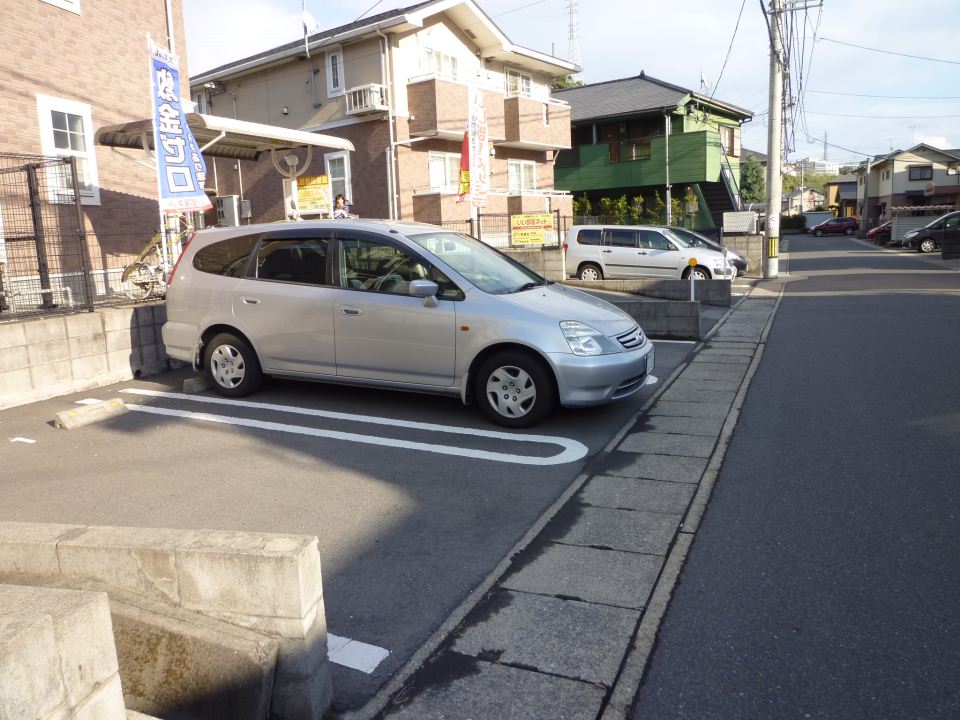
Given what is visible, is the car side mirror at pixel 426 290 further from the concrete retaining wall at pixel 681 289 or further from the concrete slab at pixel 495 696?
the concrete retaining wall at pixel 681 289

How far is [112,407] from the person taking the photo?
Answer: 7.19m

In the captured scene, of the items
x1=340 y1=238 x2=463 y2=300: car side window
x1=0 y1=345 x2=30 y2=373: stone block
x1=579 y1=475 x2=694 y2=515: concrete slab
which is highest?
x1=340 y1=238 x2=463 y2=300: car side window

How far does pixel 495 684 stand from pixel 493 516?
170cm

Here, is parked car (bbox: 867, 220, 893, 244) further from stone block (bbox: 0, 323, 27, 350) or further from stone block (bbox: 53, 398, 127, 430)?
stone block (bbox: 0, 323, 27, 350)

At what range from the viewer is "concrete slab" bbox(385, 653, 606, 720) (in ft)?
8.91

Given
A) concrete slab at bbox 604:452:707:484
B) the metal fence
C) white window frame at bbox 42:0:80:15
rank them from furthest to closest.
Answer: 1. white window frame at bbox 42:0:80:15
2. the metal fence
3. concrete slab at bbox 604:452:707:484

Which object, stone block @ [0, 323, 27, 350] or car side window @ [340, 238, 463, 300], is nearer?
car side window @ [340, 238, 463, 300]

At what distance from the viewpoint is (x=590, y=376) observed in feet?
19.9

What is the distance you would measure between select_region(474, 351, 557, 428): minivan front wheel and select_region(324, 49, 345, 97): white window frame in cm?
1697

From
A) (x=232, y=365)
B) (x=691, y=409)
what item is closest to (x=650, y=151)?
(x=691, y=409)

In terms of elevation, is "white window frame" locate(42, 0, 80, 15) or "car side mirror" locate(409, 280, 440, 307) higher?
"white window frame" locate(42, 0, 80, 15)

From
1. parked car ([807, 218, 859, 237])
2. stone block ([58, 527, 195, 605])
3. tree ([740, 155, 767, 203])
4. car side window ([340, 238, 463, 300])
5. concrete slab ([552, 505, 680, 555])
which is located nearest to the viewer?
stone block ([58, 527, 195, 605])

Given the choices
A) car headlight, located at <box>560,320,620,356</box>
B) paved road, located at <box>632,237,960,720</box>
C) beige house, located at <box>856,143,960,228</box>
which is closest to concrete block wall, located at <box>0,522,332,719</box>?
paved road, located at <box>632,237,960,720</box>

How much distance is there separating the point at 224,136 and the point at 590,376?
8751mm
